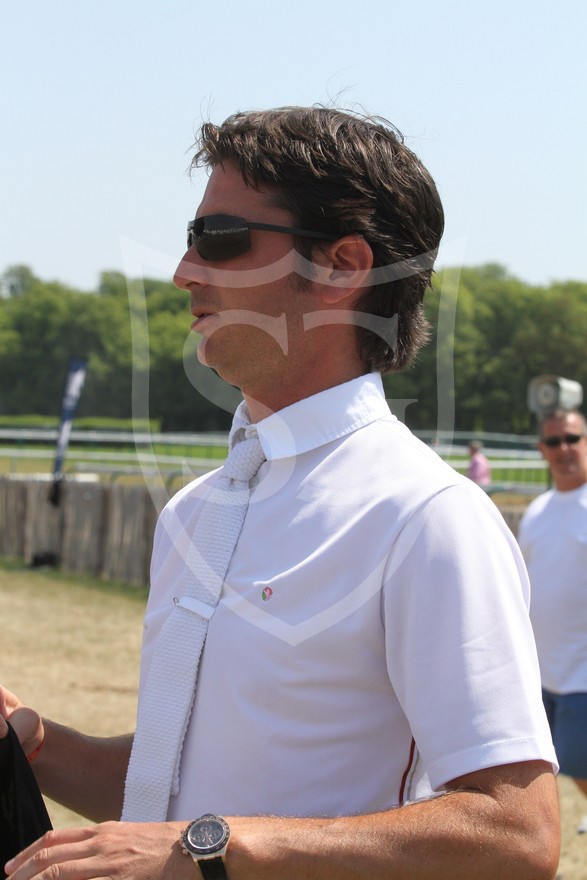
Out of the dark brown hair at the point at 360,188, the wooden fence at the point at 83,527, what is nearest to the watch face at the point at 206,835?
the dark brown hair at the point at 360,188

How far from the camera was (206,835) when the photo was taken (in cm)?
139

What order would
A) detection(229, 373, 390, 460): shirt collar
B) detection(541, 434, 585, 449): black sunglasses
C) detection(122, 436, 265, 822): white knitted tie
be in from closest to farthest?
detection(122, 436, 265, 822): white knitted tie
detection(229, 373, 390, 460): shirt collar
detection(541, 434, 585, 449): black sunglasses

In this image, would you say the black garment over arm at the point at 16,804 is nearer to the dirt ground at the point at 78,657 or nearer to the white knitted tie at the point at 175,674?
the white knitted tie at the point at 175,674

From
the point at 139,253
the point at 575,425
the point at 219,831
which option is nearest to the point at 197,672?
the point at 219,831

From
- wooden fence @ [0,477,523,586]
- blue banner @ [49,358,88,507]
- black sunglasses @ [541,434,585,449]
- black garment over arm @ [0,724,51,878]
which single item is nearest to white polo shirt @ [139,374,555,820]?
black garment over arm @ [0,724,51,878]

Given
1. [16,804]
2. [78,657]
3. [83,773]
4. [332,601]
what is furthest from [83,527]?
[332,601]

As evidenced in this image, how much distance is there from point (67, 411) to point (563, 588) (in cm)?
1157

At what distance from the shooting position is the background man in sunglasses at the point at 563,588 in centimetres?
493

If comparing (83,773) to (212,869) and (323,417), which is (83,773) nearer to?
(212,869)

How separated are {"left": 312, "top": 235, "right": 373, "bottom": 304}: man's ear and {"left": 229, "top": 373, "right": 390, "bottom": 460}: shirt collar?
0.16 metres

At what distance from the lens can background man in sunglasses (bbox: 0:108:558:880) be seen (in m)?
1.40

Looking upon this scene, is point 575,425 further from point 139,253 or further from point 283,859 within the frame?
point 283,859

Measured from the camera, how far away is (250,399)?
1944mm

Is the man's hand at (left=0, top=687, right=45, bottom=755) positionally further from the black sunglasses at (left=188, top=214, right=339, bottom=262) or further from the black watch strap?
the black sunglasses at (left=188, top=214, right=339, bottom=262)
